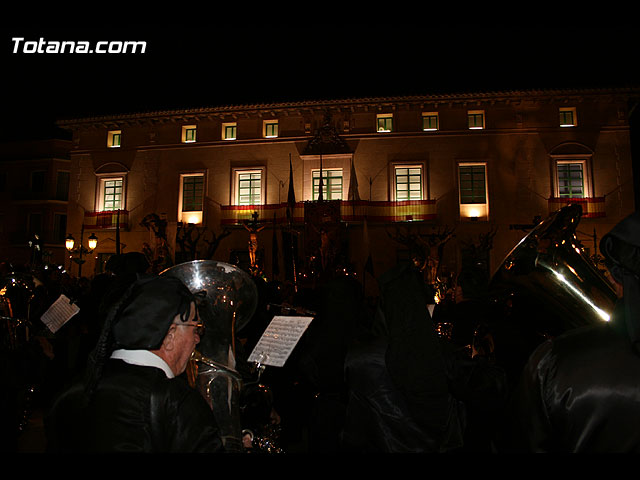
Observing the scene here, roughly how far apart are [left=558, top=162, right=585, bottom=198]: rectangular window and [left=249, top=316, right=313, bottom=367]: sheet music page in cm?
2513

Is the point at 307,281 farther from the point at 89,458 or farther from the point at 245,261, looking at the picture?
the point at 89,458

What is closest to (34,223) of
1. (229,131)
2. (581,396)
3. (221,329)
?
(229,131)

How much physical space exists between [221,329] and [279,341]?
1.27ft

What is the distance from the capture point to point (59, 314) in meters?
4.68

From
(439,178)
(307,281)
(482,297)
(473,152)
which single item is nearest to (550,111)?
(473,152)

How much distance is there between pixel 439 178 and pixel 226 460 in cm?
2563

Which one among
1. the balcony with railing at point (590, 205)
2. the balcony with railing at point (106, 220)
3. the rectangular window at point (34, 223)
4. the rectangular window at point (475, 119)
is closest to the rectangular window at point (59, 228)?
the rectangular window at point (34, 223)

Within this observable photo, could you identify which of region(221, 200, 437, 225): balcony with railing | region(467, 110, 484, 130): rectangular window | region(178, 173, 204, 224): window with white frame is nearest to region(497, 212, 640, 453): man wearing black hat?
region(221, 200, 437, 225): balcony with railing

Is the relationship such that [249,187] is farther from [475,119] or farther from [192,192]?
[475,119]

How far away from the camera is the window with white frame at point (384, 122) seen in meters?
26.4

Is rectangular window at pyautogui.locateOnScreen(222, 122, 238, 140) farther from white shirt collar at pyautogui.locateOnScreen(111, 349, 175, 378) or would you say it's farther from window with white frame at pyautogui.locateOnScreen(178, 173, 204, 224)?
white shirt collar at pyautogui.locateOnScreen(111, 349, 175, 378)

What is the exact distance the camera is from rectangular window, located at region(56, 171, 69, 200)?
32.2 m

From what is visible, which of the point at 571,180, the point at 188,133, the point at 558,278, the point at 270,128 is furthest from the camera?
the point at 188,133

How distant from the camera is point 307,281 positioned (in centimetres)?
2016
